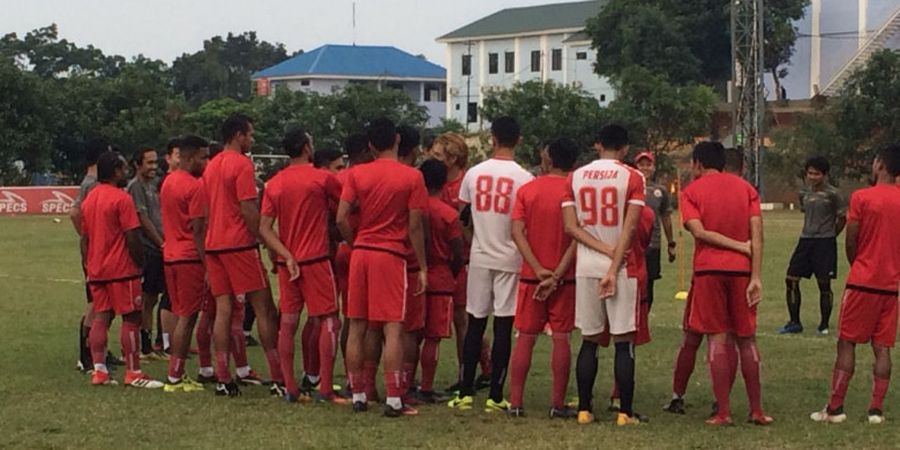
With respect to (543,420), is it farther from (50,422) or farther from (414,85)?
(414,85)

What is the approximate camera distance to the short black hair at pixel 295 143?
1114 cm

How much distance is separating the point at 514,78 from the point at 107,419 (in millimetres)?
95558

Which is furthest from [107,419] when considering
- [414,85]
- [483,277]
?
[414,85]

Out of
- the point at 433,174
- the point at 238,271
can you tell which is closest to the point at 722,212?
the point at 433,174

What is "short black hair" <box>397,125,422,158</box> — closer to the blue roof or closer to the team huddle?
the team huddle

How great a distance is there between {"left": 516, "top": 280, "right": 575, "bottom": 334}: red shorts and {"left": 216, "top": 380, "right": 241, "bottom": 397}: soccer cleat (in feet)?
8.17

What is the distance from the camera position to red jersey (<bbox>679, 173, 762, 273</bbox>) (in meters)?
10.1

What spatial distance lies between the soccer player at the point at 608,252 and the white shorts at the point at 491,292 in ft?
2.65

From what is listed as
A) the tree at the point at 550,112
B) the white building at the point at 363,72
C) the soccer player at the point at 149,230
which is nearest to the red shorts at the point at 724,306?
the soccer player at the point at 149,230

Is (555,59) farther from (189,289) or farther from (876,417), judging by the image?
(876,417)

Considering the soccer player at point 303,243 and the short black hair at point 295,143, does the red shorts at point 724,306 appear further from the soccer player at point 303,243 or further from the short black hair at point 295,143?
the short black hair at point 295,143

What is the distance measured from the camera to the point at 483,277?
1103 centimetres

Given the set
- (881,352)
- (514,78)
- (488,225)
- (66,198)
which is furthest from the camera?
(514,78)

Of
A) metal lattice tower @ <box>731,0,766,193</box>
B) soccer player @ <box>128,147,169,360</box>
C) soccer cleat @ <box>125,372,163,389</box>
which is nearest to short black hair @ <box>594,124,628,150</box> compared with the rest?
soccer cleat @ <box>125,372,163,389</box>
